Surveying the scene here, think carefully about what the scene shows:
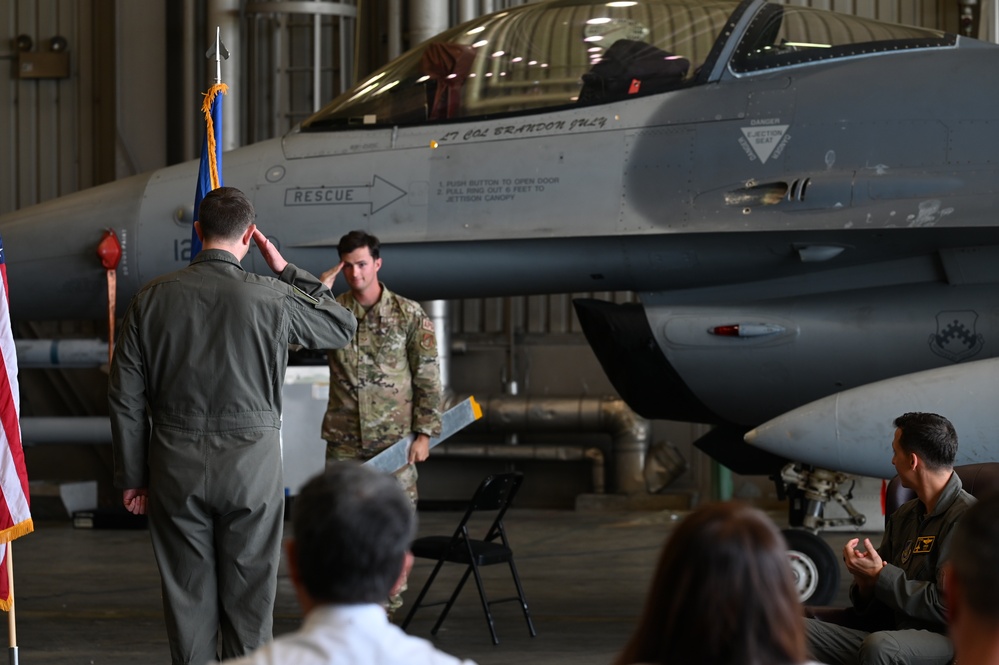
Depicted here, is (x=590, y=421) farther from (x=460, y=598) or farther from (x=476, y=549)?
(x=476, y=549)

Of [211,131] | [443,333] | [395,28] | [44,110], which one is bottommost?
[443,333]

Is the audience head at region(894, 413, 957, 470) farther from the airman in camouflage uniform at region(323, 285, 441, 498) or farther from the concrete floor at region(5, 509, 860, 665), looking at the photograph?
the airman in camouflage uniform at region(323, 285, 441, 498)

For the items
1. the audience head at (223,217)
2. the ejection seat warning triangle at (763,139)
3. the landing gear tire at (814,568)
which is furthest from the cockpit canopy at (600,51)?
the audience head at (223,217)

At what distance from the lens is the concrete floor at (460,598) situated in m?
5.32

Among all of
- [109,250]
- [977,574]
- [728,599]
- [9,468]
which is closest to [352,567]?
[728,599]

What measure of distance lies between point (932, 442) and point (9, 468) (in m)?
3.17

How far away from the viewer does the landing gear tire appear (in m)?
5.45

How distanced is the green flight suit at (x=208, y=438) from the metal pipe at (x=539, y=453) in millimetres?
7364

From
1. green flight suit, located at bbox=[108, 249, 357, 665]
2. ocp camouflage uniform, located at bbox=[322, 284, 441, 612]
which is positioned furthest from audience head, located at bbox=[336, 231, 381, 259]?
green flight suit, located at bbox=[108, 249, 357, 665]

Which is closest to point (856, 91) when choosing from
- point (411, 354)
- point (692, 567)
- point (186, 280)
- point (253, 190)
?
point (411, 354)

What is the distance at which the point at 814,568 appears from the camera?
5453 millimetres

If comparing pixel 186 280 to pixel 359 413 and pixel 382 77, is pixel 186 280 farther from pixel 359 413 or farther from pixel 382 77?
pixel 382 77

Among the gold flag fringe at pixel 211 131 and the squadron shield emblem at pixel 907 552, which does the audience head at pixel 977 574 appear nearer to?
the squadron shield emblem at pixel 907 552

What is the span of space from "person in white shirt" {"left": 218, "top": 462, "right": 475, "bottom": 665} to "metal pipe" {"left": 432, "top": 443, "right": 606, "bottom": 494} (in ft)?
30.6
